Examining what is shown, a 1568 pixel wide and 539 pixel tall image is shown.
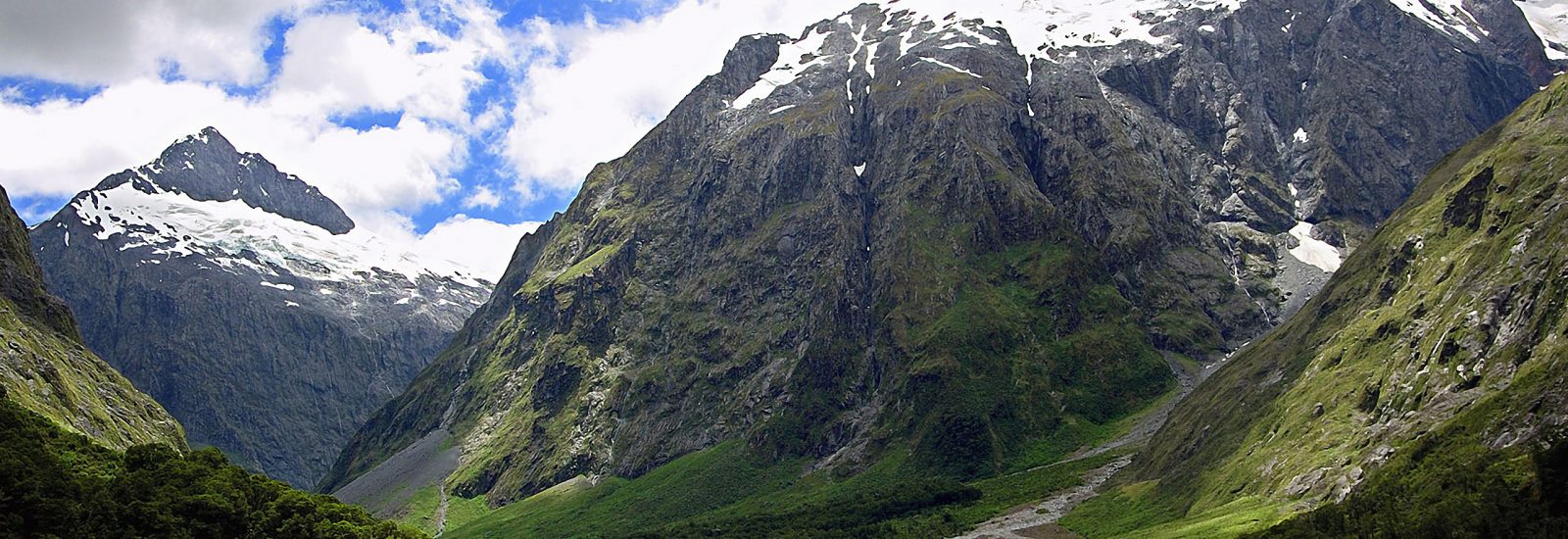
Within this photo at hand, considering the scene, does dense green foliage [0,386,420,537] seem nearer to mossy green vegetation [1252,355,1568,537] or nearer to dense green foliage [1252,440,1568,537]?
dense green foliage [1252,440,1568,537]

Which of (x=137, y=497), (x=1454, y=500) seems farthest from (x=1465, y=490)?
(x=137, y=497)

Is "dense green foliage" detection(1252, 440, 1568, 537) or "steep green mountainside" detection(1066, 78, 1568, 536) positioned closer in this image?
"dense green foliage" detection(1252, 440, 1568, 537)

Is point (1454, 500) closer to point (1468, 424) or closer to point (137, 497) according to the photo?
point (1468, 424)

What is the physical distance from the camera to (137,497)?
128 m

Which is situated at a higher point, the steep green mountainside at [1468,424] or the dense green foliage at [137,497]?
the dense green foliage at [137,497]

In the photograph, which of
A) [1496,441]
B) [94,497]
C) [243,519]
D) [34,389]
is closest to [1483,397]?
[1496,441]

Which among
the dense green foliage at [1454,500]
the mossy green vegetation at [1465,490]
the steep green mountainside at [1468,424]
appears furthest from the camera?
the steep green mountainside at [1468,424]

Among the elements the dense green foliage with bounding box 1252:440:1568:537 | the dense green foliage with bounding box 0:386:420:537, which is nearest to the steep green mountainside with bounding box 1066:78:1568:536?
the dense green foliage with bounding box 1252:440:1568:537

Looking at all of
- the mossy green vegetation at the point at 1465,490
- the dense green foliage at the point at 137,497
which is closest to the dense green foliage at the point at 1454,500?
the mossy green vegetation at the point at 1465,490

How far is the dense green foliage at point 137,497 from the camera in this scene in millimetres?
112125

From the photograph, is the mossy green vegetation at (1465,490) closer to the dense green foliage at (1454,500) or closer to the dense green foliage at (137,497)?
the dense green foliage at (1454,500)

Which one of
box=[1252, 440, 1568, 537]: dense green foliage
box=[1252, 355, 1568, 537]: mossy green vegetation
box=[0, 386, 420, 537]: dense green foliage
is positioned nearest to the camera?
box=[0, 386, 420, 537]: dense green foliage

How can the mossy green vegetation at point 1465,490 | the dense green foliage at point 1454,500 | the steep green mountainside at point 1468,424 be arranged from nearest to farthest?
the dense green foliage at point 1454,500 < the mossy green vegetation at point 1465,490 < the steep green mountainside at point 1468,424

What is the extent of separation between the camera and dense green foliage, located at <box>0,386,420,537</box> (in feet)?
368
